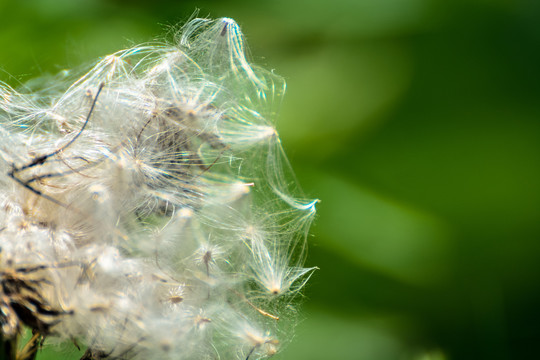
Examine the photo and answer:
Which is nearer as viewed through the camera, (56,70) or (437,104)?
(56,70)

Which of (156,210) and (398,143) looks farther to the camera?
(398,143)

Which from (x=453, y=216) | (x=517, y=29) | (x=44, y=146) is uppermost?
(x=517, y=29)

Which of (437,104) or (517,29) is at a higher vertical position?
(517,29)

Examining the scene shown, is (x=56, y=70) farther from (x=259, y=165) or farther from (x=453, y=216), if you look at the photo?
(x=453, y=216)

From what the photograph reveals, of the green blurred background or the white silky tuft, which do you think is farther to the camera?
A: the green blurred background

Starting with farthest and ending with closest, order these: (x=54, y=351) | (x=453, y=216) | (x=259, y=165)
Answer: (x=453, y=216) → (x=259, y=165) → (x=54, y=351)

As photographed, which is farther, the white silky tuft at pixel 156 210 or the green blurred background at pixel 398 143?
the green blurred background at pixel 398 143

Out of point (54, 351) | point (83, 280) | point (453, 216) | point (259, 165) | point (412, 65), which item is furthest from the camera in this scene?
point (412, 65)

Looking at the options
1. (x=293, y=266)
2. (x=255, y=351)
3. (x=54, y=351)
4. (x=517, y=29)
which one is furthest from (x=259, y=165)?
(x=517, y=29)
